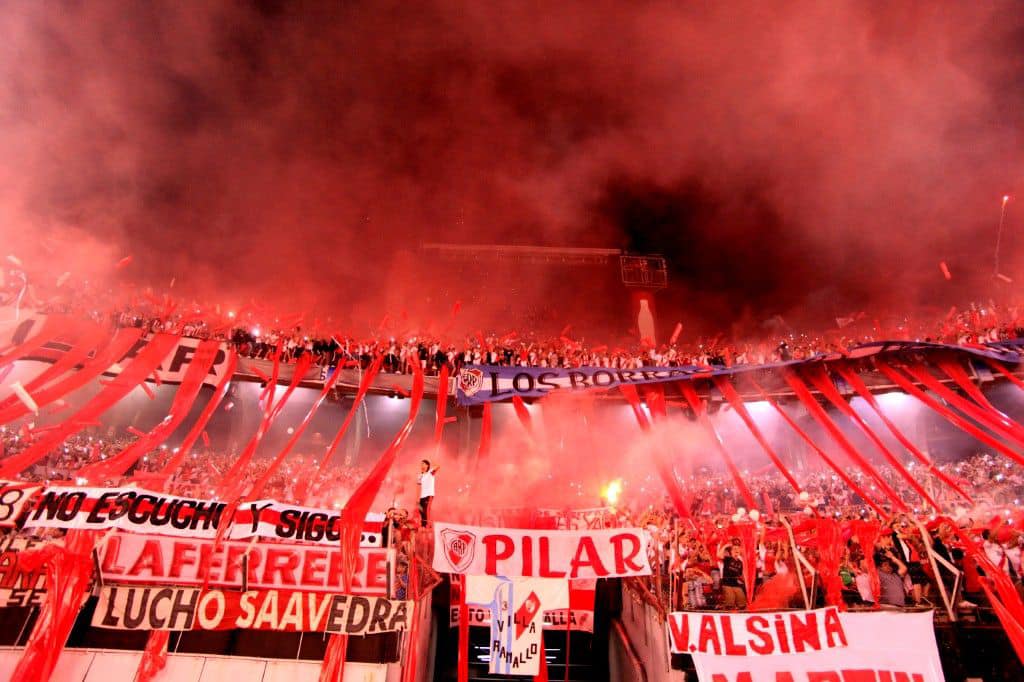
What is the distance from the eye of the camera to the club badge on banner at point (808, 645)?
5746 millimetres

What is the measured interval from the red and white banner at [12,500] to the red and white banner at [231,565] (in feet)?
3.14

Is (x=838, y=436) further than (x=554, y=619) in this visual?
Yes

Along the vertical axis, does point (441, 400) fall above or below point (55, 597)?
above

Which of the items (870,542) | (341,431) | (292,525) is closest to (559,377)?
(341,431)

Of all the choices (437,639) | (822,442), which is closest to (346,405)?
(437,639)

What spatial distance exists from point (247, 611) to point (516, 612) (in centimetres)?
320

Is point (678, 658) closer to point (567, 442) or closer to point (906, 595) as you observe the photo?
point (906, 595)

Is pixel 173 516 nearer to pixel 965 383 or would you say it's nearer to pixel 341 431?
pixel 341 431

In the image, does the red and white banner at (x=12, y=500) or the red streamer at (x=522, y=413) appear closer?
the red and white banner at (x=12, y=500)

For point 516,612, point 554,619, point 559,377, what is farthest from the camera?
point 559,377

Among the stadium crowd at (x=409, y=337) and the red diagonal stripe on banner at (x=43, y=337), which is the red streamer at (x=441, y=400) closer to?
the stadium crowd at (x=409, y=337)

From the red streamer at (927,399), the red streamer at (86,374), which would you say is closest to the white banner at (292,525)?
the red streamer at (86,374)

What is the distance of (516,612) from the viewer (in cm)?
645

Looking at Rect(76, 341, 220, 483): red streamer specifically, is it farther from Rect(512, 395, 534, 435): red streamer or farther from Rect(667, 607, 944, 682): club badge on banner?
Rect(667, 607, 944, 682): club badge on banner
